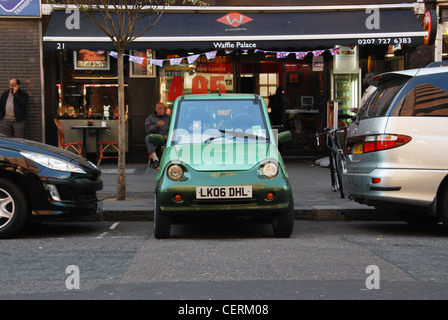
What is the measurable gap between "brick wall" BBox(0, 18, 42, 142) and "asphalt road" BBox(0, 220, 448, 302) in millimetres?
6558

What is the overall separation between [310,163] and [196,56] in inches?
150

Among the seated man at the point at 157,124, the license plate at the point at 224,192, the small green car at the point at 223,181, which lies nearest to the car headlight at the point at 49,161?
the small green car at the point at 223,181

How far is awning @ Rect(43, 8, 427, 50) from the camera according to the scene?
12.9 m

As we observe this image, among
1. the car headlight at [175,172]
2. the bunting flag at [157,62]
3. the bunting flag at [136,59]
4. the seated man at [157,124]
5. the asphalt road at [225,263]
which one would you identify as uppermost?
the bunting flag at [136,59]

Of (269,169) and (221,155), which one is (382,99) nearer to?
(269,169)

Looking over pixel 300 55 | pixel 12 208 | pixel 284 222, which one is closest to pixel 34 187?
pixel 12 208

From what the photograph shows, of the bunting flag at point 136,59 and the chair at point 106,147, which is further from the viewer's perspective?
the chair at point 106,147

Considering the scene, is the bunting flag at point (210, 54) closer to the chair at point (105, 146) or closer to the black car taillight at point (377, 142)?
the chair at point (105, 146)

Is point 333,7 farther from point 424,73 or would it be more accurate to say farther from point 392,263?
point 392,263

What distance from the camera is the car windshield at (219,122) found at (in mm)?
7276

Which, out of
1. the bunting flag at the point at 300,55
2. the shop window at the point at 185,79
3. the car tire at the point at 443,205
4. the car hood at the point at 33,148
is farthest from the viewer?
the shop window at the point at 185,79

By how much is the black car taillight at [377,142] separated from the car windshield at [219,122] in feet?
3.61

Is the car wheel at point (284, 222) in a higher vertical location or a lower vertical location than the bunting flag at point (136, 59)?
lower

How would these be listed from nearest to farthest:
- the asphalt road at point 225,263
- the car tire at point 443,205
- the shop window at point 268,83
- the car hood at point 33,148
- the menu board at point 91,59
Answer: the asphalt road at point 225,263 < the car tire at point 443,205 < the car hood at point 33,148 < the menu board at point 91,59 < the shop window at point 268,83
